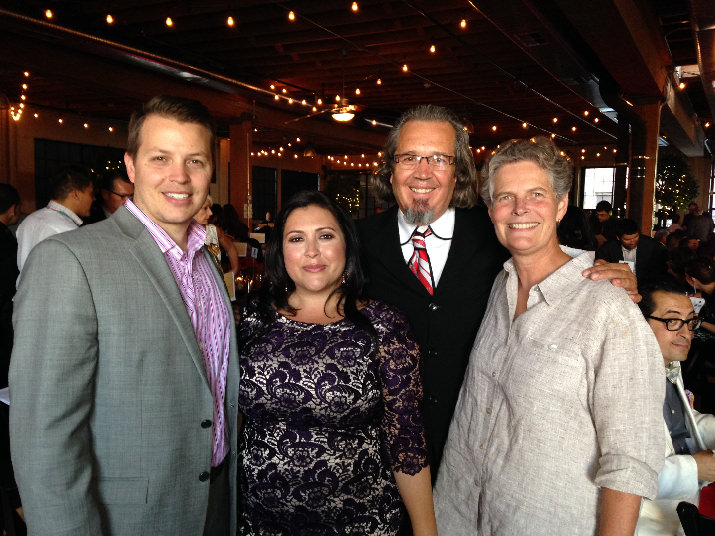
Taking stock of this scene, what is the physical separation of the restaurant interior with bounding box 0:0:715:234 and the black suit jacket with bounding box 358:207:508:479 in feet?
9.89

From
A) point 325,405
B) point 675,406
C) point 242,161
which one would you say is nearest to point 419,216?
point 325,405

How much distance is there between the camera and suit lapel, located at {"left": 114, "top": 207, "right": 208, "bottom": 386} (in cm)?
141

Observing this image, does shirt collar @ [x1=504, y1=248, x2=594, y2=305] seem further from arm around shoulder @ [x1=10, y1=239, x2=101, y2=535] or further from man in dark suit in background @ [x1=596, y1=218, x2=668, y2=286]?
man in dark suit in background @ [x1=596, y1=218, x2=668, y2=286]

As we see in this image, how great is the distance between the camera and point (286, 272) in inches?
79.5

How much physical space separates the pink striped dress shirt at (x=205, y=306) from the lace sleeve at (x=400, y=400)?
508 mm

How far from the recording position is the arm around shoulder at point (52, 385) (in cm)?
120

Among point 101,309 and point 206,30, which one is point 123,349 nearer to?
point 101,309

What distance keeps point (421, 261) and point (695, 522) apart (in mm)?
1246

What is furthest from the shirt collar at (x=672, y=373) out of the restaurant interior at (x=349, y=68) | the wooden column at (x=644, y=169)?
the wooden column at (x=644, y=169)

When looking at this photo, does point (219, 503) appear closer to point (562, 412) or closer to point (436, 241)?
point (562, 412)

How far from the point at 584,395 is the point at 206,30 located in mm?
6898

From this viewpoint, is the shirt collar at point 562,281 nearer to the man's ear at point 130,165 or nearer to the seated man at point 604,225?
the man's ear at point 130,165

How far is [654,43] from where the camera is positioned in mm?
6934

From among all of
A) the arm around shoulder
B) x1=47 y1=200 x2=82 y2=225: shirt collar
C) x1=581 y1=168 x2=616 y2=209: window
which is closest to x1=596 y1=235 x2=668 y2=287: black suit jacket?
x1=47 y1=200 x2=82 y2=225: shirt collar
